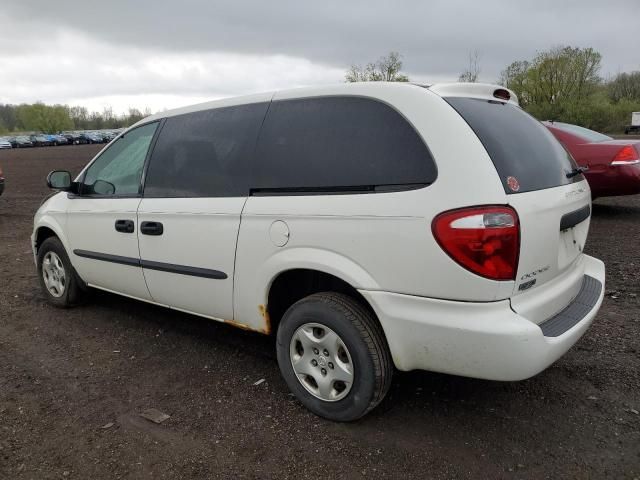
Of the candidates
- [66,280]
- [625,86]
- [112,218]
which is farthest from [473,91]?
[625,86]

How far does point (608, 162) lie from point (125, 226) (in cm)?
669

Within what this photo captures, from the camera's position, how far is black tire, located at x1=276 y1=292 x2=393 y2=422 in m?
2.55

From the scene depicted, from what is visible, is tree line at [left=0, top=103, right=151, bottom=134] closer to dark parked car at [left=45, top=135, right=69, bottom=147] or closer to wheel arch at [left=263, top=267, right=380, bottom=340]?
dark parked car at [left=45, top=135, right=69, bottom=147]

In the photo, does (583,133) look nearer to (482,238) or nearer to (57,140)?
(482,238)

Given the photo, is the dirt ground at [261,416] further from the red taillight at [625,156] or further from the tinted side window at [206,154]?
the red taillight at [625,156]

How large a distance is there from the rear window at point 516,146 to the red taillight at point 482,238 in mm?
172

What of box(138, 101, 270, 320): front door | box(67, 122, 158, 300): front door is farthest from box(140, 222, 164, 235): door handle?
box(67, 122, 158, 300): front door

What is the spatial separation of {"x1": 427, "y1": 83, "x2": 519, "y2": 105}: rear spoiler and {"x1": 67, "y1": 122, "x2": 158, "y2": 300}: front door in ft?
7.15

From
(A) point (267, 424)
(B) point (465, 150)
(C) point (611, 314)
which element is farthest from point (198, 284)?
(C) point (611, 314)

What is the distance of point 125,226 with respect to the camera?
372 cm

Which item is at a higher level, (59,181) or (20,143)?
(20,143)

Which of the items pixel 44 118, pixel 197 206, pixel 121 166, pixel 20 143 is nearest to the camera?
pixel 197 206

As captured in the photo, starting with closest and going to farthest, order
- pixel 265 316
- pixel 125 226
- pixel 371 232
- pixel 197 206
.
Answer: pixel 371 232 < pixel 265 316 < pixel 197 206 < pixel 125 226

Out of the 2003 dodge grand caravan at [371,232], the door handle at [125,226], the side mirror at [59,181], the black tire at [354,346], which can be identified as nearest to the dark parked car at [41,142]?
the side mirror at [59,181]
